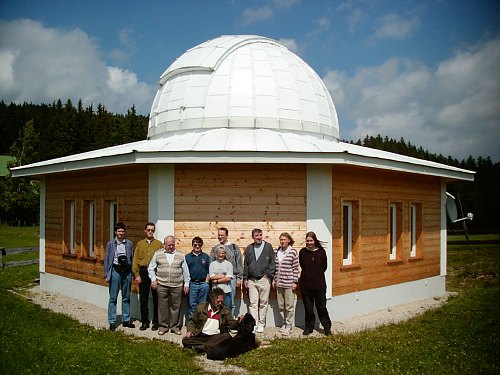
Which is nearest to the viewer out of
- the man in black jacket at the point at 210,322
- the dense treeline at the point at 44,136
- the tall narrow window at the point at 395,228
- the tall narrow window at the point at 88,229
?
the man in black jacket at the point at 210,322

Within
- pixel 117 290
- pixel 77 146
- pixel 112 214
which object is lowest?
pixel 117 290

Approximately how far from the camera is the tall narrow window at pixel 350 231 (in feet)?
37.5

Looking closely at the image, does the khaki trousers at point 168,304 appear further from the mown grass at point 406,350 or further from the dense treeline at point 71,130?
the dense treeline at point 71,130

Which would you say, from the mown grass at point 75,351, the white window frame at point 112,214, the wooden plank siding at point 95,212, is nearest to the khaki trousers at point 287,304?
the mown grass at point 75,351

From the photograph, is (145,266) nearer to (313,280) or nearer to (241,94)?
(313,280)

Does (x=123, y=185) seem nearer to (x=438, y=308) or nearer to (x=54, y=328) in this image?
(x=54, y=328)

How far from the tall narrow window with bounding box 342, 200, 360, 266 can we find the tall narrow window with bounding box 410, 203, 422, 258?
11.0 feet

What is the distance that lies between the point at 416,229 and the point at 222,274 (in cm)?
736

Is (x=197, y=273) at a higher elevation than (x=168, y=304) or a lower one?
higher

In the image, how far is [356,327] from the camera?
9914 millimetres

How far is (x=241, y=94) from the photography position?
12.2 m

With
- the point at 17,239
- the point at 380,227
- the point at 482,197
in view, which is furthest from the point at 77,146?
the point at 380,227

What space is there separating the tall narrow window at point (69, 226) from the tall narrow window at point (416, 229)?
939 cm

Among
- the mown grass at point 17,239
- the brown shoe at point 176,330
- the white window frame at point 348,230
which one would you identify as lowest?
the brown shoe at point 176,330
